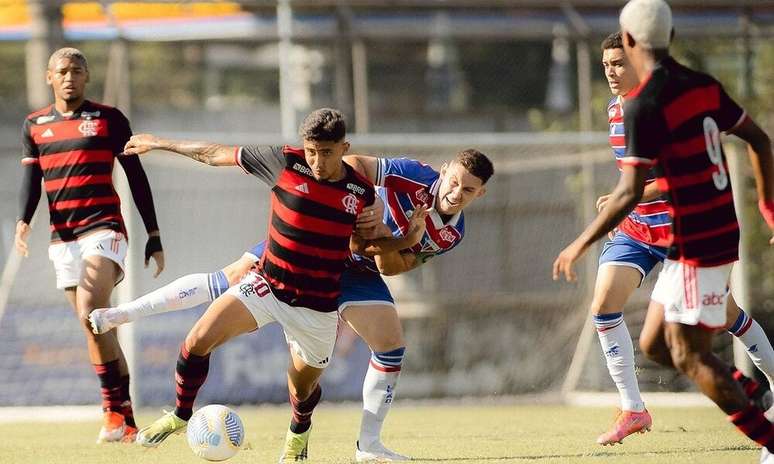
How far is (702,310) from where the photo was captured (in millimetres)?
5234

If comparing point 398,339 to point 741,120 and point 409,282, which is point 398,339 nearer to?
point 741,120

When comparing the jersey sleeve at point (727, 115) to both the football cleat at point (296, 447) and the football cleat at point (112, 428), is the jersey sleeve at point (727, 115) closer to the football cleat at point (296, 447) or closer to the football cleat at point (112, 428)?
the football cleat at point (296, 447)

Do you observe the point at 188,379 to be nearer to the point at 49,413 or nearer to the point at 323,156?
the point at 323,156

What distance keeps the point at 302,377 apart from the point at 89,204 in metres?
2.22

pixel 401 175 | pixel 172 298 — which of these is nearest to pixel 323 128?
pixel 401 175

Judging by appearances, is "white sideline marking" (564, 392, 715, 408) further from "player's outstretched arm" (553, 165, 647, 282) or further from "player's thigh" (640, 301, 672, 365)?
"player's outstretched arm" (553, 165, 647, 282)

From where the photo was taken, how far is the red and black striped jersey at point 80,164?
8023mm

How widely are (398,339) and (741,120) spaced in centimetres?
230

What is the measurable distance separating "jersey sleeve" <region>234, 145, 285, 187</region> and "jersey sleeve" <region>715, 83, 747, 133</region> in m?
2.17

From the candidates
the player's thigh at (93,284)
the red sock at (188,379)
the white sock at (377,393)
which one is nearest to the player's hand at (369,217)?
the white sock at (377,393)

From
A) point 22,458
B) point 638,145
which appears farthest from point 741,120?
point 22,458

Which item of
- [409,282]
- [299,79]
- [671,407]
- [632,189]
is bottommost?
[671,407]

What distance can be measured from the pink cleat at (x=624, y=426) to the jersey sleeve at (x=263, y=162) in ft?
8.30

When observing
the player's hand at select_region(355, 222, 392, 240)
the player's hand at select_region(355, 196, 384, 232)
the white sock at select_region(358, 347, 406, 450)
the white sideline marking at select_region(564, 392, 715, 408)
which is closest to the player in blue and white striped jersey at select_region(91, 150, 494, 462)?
the white sock at select_region(358, 347, 406, 450)
